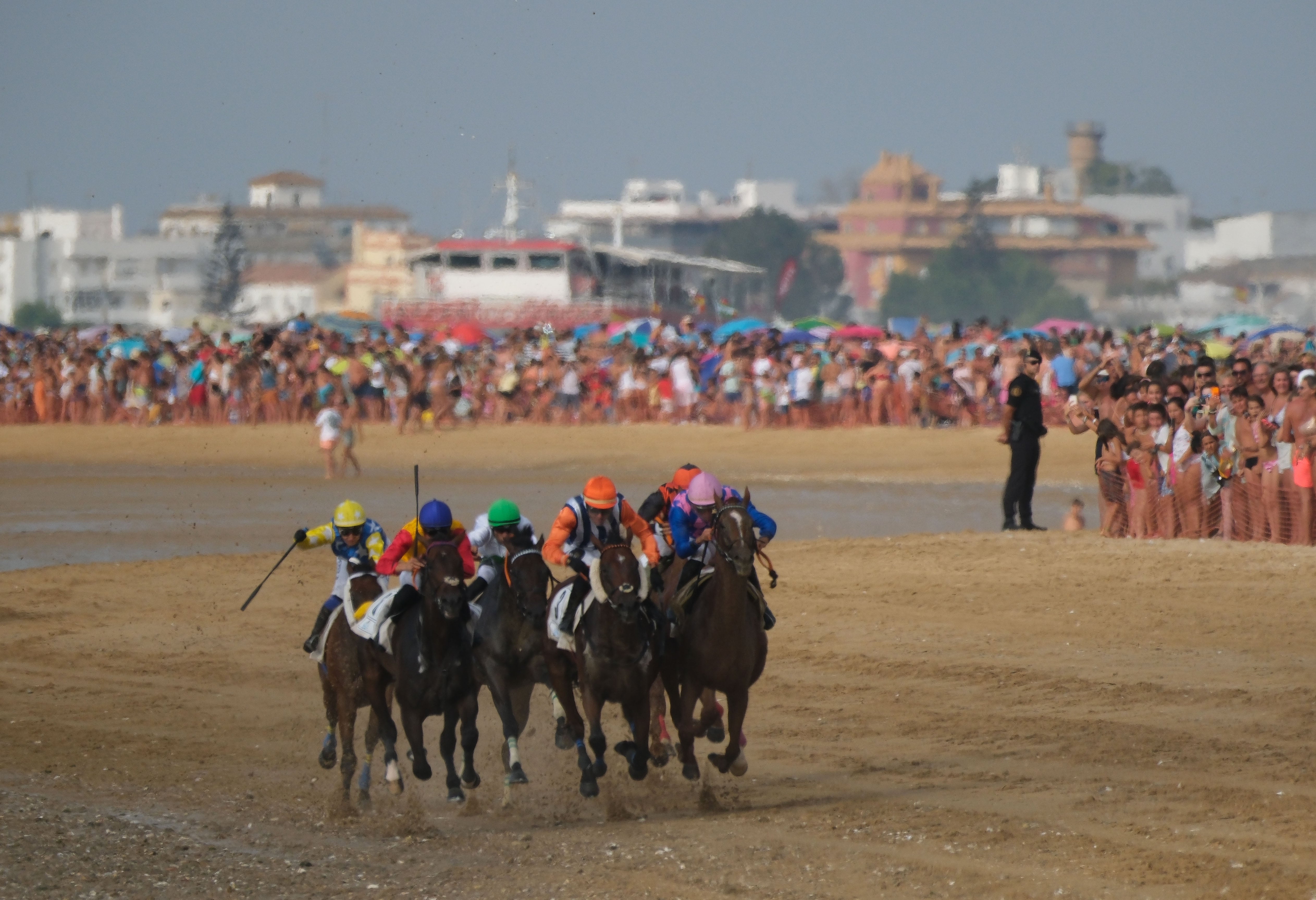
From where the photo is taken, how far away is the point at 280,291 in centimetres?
11738

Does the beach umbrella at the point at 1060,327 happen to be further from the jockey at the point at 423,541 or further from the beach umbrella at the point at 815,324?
the jockey at the point at 423,541

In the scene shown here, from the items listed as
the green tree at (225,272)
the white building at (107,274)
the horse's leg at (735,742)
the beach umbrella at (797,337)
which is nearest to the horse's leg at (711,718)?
the horse's leg at (735,742)

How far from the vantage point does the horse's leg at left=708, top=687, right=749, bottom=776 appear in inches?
405

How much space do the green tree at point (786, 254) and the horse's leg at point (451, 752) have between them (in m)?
110

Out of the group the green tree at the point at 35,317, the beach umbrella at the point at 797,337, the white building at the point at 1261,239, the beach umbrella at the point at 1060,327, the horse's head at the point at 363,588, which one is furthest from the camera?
the white building at the point at 1261,239

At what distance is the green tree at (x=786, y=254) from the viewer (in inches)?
4823

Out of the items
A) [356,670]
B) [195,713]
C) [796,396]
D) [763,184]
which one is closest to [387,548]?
[356,670]

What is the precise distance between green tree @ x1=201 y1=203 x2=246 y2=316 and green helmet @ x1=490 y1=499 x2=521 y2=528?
9980 centimetres

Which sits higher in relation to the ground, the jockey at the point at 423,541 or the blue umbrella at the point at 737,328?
the blue umbrella at the point at 737,328

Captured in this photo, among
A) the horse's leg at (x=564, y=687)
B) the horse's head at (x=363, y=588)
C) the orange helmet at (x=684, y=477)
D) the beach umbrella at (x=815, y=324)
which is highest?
the beach umbrella at (x=815, y=324)

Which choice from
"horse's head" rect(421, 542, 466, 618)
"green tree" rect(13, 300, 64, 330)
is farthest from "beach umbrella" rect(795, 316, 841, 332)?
"green tree" rect(13, 300, 64, 330)

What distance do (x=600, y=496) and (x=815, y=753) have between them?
220 cm

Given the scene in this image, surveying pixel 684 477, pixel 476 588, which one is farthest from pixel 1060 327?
pixel 476 588

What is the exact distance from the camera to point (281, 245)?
127625 millimetres
